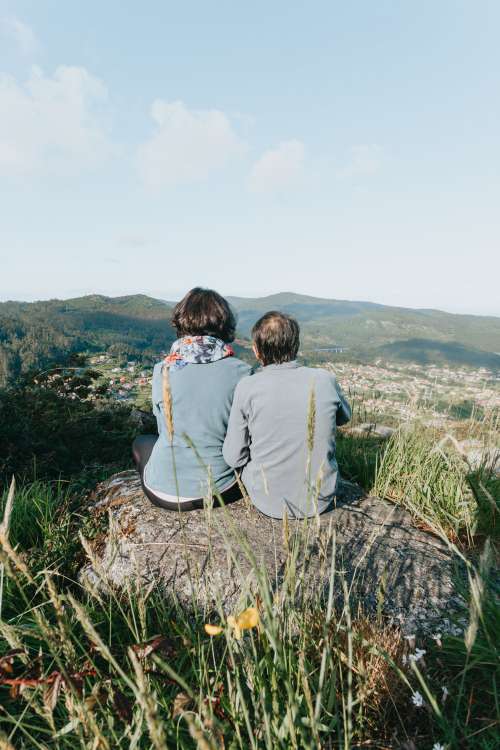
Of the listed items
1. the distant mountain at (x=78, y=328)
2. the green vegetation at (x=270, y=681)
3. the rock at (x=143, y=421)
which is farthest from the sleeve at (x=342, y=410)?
the distant mountain at (x=78, y=328)

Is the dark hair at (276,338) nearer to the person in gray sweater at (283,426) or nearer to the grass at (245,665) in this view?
the person in gray sweater at (283,426)

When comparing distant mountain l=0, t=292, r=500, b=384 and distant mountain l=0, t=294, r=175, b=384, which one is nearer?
distant mountain l=0, t=294, r=175, b=384

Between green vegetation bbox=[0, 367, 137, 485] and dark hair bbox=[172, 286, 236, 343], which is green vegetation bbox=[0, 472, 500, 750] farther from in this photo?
green vegetation bbox=[0, 367, 137, 485]

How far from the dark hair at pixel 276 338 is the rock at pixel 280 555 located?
1.19m

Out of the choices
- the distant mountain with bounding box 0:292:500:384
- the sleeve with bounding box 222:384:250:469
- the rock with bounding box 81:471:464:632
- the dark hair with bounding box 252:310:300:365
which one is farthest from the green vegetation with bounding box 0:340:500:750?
the distant mountain with bounding box 0:292:500:384

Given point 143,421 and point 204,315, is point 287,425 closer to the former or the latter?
point 204,315

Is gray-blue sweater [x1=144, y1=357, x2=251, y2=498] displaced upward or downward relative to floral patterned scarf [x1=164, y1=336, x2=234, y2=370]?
downward

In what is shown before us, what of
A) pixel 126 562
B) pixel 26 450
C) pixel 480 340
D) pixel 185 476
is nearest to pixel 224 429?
pixel 185 476

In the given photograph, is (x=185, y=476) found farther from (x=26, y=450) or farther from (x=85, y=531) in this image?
(x=26, y=450)

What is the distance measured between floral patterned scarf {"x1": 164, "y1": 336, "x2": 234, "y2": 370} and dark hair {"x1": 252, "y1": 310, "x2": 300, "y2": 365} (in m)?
0.30

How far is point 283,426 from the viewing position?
8.90 ft

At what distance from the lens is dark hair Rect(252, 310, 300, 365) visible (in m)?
2.89

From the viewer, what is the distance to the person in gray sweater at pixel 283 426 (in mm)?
2684

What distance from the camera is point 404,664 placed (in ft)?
5.16
